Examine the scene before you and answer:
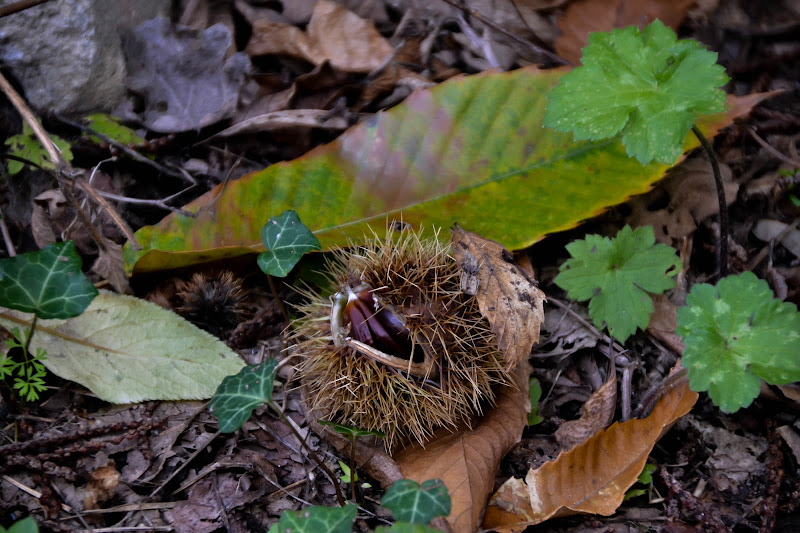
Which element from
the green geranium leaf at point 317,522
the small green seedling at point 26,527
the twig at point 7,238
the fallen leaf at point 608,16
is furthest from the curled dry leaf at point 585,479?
the twig at point 7,238

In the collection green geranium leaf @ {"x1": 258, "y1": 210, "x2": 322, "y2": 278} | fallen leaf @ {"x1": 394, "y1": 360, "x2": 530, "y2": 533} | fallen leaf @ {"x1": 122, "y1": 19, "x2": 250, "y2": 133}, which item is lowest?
fallen leaf @ {"x1": 394, "y1": 360, "x2": 530, "y2": 533}

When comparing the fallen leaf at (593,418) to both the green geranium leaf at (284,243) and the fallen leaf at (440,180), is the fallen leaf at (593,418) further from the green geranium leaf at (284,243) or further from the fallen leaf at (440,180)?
the green geranium leaf at (284,243)

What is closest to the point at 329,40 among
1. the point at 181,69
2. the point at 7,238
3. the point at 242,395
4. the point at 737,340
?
the point at 181,69

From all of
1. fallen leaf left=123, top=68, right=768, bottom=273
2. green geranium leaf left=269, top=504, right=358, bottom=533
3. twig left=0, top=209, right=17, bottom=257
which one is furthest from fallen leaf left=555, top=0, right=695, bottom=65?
twig left=0, top=209, right=17, bottom=257

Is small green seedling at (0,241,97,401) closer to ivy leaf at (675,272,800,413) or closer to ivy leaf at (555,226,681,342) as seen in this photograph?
ivy leaf at (555,226,681,342)

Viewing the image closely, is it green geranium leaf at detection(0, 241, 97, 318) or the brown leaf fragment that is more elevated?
green geranium leaf at detection(0, 241, 97, 318)

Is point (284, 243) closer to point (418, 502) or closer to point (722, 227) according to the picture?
point (418, 502)

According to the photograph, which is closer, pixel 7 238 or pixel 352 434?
pixel 352 434
